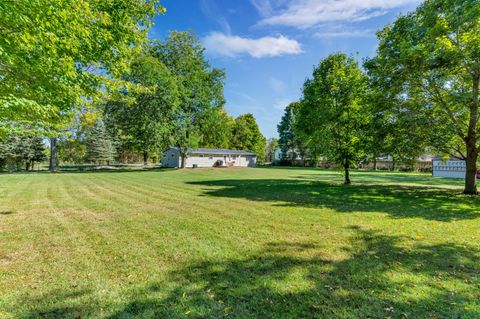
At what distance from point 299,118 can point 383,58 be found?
6086 millimetres

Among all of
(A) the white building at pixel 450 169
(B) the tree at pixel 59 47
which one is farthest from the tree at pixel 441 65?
(A) the white building at pixel 450 169

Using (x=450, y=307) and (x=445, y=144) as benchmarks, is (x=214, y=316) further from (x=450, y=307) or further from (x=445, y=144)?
(x=445, y=144)

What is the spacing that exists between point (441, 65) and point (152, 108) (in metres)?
26.0

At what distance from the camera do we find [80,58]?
17.5 feet

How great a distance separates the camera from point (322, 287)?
3.30 meters

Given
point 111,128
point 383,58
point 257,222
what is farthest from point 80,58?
point 111,128

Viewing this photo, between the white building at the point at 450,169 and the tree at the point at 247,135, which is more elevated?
the tree at the point at 247,135

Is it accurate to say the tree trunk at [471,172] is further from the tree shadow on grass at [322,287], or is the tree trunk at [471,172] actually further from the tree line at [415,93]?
the tree shadow on grass at [322,287]

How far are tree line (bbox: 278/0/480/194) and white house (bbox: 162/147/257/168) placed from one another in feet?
81.5

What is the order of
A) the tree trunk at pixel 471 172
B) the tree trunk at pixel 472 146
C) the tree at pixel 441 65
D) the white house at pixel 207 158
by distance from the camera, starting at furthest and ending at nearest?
1. the white house at pixel 207 158
2. the tree trunk at pixel 471 172
3. the tree trunk at pixel 472 146
4. the tree at pixel 441 65

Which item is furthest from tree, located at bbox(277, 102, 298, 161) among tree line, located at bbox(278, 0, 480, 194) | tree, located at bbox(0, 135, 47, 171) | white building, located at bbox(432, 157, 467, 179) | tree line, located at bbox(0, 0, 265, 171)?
tree line, located at bbox(0, 0, 265, 171)

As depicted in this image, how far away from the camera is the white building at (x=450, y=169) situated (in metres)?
20.4

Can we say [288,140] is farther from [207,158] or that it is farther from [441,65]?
[441,65]

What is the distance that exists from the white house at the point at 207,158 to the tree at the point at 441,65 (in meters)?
28.2
